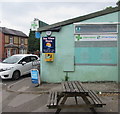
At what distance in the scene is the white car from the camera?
745 cm

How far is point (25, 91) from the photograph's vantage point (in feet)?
17.7

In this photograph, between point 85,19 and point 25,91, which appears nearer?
point 25,91

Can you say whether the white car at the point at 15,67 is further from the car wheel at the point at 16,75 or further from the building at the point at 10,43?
the building at the point at 10,43

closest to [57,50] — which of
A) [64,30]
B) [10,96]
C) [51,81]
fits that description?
[64,30]

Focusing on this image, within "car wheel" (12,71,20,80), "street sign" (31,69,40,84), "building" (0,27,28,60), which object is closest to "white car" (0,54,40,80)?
"car wheel" (12,71,20,80)

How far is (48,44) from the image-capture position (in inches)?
248

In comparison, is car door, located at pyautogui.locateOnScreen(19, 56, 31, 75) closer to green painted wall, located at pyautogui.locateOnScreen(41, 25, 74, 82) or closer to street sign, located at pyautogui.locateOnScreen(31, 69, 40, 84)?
green painted wall, located at pyautogui.locateOnScreen(41, 25, 74, 82)

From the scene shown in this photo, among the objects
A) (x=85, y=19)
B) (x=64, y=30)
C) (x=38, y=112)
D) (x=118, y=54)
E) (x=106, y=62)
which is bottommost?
(x=38, y=112)

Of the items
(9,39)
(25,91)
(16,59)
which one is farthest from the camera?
(9,39)

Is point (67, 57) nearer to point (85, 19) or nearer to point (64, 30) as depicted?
point (64, 30)

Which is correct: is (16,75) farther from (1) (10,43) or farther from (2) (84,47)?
(1) (10,43)

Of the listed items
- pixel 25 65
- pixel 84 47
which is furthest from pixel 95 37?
pixel 25 65

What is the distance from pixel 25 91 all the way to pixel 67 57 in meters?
2.72

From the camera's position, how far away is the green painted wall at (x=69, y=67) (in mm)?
6453
